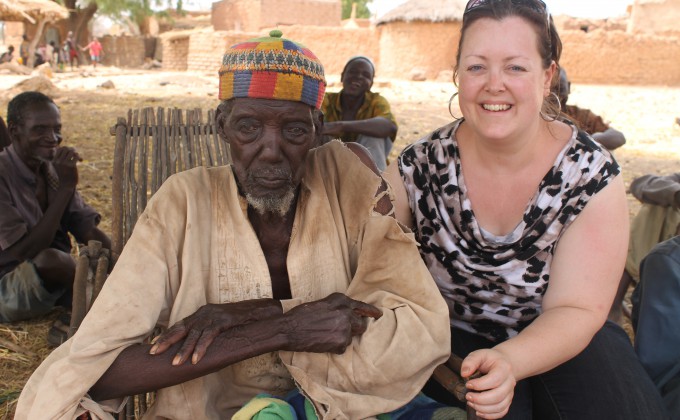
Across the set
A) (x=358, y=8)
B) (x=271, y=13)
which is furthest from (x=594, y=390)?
(x=358, y=8)

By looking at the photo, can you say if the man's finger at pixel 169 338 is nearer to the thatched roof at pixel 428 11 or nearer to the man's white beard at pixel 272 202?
the man's white beard at pixel 272 202

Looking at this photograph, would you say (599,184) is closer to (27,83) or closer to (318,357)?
(318,357)

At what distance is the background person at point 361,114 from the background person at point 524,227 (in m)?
2.81

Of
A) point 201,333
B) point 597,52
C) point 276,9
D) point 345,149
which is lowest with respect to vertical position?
point 201,333

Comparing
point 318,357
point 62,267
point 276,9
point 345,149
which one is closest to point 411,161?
point 345,149

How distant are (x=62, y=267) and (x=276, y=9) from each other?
87.2ft

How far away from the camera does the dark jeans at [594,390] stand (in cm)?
192

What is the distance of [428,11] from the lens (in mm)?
19828

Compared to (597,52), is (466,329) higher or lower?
lower

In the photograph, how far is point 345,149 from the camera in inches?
86.5

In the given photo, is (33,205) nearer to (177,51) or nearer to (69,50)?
(177,51)

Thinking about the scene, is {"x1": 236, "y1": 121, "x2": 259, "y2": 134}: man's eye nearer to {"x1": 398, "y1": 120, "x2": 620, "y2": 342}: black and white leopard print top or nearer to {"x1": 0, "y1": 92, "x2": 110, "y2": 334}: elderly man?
{"x1": 398, "y1": 120, "x2": 620, "y2": 342}: black and white leopard print top

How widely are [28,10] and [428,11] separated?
1188cm

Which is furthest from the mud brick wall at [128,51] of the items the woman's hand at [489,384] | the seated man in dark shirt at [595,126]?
the woman's hand at [489,384]
